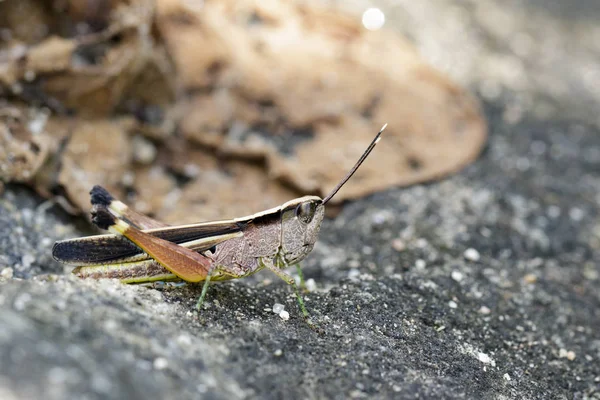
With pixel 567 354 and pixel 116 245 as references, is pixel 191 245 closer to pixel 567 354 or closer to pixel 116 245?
pixel 116 245

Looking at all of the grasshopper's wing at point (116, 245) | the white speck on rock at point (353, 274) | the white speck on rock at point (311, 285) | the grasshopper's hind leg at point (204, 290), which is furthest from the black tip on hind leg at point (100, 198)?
the white speck on rock at point (353, 274)

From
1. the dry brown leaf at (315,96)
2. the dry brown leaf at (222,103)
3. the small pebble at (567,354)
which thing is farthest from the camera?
the dry brown leaf at (315,96)

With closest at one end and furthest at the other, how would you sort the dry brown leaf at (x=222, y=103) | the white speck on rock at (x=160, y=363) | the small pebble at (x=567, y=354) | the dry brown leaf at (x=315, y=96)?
the white speck on rock at (x=160, y=363)
the small pebble at (x=567, y=354)
the dry brown leaf at (x=222, y=103)
the dry brown leaf at (x=315, y=96)

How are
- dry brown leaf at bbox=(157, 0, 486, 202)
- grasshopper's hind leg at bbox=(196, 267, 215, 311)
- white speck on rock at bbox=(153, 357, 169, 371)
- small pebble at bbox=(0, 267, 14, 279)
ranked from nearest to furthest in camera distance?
white speck on rock at bbox=(153, 357, 169, 371) < grasshopper's hind leg at bbox=(196, 267, 215, 311) < small pebble at bbox=(0, 267, 14, 279) < dry brown leaf at bbox=(157, 0, 486, 202)

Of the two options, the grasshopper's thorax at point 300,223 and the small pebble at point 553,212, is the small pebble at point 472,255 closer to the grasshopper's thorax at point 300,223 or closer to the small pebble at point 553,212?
Result: the small pebble at point 553,212

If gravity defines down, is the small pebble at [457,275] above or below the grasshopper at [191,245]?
above

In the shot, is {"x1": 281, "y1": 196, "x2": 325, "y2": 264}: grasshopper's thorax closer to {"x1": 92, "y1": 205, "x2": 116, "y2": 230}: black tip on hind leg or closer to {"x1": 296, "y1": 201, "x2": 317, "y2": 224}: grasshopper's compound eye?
{"x1": 296, "y1": 201, "x2": 317, "y2": 224}: grasshopper's compound eye

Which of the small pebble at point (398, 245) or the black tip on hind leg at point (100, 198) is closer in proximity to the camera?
the black tip on hind leg at point (100, 198)

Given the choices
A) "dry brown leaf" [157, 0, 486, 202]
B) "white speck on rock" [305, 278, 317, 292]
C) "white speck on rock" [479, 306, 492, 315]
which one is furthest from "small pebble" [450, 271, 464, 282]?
"dry brown leaf" [157, 0, 486, 202]

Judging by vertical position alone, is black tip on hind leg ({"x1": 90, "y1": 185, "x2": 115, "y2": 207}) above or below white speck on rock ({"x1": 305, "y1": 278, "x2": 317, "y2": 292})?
below
